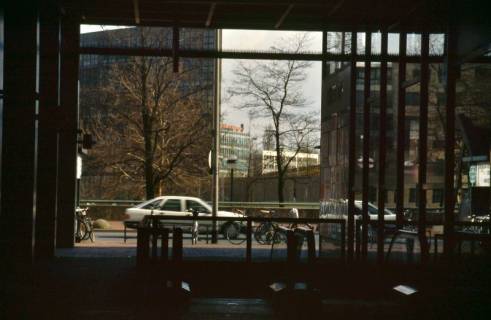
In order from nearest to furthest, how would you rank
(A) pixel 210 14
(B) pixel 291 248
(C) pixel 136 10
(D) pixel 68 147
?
1. (B) pixel 291 248
2. (C) pixel 136 10
3. (A) pixel 210 14
4. (D) pixel 68 147

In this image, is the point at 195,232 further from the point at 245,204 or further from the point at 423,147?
the point at 245,204

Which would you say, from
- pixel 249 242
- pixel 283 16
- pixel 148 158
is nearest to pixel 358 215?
pixel 249 242

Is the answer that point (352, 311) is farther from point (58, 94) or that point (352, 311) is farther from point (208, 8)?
point (58, 94)

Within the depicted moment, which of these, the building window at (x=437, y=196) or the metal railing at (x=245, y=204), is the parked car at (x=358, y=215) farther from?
the metal railing at (x=245, y=204)

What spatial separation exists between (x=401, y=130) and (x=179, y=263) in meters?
3.49

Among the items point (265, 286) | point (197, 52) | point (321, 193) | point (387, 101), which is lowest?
point (265, 286)

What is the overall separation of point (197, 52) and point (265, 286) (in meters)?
5.02

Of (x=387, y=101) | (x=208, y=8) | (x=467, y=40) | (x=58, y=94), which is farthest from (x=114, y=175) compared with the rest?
(x=467, y=40)

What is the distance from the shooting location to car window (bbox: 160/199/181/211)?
2803 cm

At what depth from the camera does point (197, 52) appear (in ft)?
48.8

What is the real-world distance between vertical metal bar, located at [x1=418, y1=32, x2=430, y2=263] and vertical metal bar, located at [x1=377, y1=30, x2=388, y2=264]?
4.20 ft

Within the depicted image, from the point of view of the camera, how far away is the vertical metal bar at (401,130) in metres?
10.7

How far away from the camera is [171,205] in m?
28.1

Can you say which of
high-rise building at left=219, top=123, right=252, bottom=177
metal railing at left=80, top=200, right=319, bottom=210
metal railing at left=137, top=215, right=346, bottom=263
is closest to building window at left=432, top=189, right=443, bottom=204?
metal railing at left=137, top=215, right=346, bottom=263
